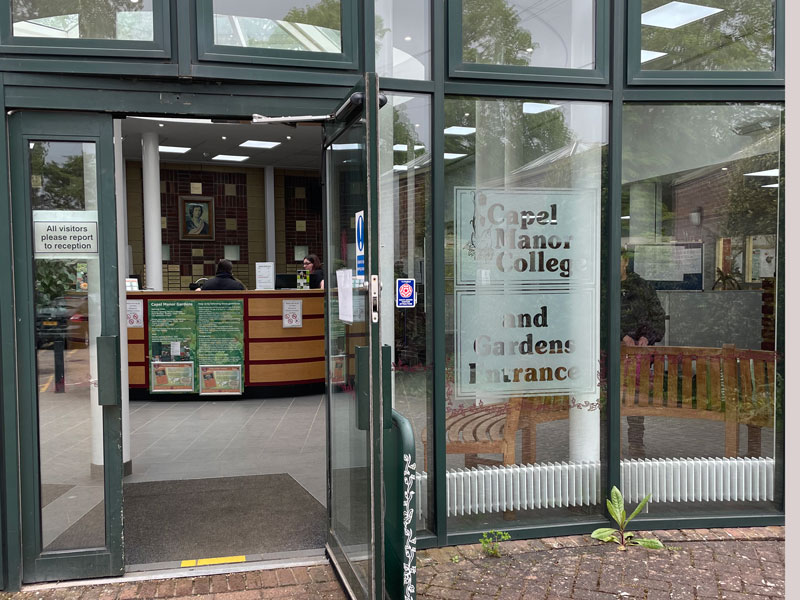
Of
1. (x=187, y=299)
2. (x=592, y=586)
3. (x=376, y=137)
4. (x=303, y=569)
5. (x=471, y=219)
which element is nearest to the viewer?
(x=376, y=137)

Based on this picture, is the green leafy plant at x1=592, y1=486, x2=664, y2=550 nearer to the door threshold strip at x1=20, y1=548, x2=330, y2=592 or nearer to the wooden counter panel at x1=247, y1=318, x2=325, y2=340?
the door threshold strip at x1=20, y1=548, x2=330, y2=592

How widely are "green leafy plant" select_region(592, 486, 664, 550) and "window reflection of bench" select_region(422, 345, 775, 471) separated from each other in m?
0.50

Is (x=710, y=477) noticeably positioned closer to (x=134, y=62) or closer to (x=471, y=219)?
(x=471, y=219)

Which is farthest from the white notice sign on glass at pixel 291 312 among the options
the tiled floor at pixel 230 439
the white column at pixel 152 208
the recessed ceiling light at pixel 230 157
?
the recessed ceiling light at pixel 230 157

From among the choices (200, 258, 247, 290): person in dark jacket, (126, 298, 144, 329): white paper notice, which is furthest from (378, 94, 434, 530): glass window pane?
(126, 298, 144, 329): white paper notice

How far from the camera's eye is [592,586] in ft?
11.1

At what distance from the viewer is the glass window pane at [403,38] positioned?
3809 mm

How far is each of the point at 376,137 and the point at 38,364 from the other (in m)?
2.13

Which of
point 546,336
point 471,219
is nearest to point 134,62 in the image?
point 471,219

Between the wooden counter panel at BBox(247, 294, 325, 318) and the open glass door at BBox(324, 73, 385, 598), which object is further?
the wooden counter panel at BBox(247, 294, 325, 318)

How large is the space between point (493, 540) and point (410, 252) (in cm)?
171

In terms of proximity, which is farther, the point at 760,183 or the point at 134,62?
the point at 760,183

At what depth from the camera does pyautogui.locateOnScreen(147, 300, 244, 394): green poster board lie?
8.53 meters

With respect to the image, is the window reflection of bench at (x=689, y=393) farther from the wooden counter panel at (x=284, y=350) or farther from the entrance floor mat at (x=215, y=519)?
the wooden counter panel at (x=284, y=350)
